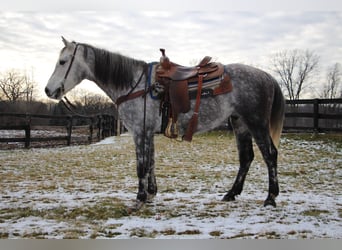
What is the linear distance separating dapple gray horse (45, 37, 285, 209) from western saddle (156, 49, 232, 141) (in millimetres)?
56

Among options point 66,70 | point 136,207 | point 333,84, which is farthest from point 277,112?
point 66,70

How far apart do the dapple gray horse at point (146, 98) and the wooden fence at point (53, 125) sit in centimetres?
70

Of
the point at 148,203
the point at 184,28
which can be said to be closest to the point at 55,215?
the point at 148,203

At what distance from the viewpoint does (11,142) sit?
4242 millimetres

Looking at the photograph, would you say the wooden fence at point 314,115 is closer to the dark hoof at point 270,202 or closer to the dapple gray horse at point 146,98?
the dapple gray horse at point 146,98

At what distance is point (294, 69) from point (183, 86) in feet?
4.49

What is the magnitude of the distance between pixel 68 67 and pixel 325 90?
8.80 ft

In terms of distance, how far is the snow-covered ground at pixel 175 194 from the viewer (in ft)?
6.89

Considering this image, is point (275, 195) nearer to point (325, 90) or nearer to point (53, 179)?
point (325, 90)

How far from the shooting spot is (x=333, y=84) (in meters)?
3.14

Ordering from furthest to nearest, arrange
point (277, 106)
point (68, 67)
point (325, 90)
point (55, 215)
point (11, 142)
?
point (11, 142) < point (325, 90) < point (277, 106) < point (68, 67) < point (55, 215)

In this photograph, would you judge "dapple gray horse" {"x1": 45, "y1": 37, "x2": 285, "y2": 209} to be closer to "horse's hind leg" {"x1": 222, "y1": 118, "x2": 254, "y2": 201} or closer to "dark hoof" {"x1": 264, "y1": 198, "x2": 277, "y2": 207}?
"dark hoof" {"x1": 264, "y1": 198, "x2": 277, "y2": 207}

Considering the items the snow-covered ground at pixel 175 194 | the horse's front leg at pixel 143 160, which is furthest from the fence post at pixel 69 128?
the horse's front leg at pixel 143 160

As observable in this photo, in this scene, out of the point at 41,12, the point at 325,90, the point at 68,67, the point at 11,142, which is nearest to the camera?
the point at 68,67
